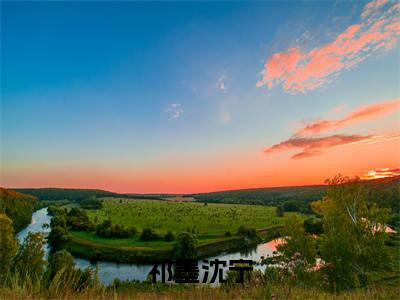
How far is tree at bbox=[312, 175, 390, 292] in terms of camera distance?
27141 millimetres

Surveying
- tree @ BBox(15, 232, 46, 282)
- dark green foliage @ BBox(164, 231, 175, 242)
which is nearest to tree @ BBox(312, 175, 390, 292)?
tree @ BBox(15, 232, 46, 282)

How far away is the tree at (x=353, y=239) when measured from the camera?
27141mm

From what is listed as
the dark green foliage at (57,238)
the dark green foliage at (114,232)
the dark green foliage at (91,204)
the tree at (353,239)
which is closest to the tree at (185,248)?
the dark green foliage at (114,232)

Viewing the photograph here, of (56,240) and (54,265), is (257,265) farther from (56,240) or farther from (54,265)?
(56,240)

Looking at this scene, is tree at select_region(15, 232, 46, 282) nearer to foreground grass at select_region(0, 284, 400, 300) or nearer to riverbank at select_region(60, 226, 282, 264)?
riverbank at select_region(60, 226, 282, 264)

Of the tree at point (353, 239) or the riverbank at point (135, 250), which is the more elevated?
the tree at point (353, 239)

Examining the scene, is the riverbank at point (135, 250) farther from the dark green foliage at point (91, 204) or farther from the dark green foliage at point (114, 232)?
the dark green foliage at point (91, 204)

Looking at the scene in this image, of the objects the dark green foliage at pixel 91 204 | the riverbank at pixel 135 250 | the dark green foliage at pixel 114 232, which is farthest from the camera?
the dark green foliage at pixel 91 204

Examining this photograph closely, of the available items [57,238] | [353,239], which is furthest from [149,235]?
[353,239]

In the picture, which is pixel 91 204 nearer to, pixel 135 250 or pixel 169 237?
pixel 169 237

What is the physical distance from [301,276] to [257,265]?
32452 millimetres

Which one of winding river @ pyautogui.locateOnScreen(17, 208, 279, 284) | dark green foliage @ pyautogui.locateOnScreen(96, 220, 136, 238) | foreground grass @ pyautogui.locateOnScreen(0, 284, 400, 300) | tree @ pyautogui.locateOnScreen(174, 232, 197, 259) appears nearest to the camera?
foreground grass @ pyautogui.locateOnScreen(0, 284, 400, 300)

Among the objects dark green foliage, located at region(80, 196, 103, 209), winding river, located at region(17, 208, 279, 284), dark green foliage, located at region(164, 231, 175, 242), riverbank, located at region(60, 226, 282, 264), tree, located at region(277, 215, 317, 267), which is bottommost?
winding river, located at region(17, 208, 279, 284)

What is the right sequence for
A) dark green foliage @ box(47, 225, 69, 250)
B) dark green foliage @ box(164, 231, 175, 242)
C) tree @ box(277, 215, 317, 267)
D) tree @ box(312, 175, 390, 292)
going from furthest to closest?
1. dark green foliage @ box(164, 231, 175, 242)
2. dark green foliage @ box(47, 225, 69, 250)
3. tree @ box(277, 215, 317, 267)
4. tree @ box(312, 175, 390, 292)
